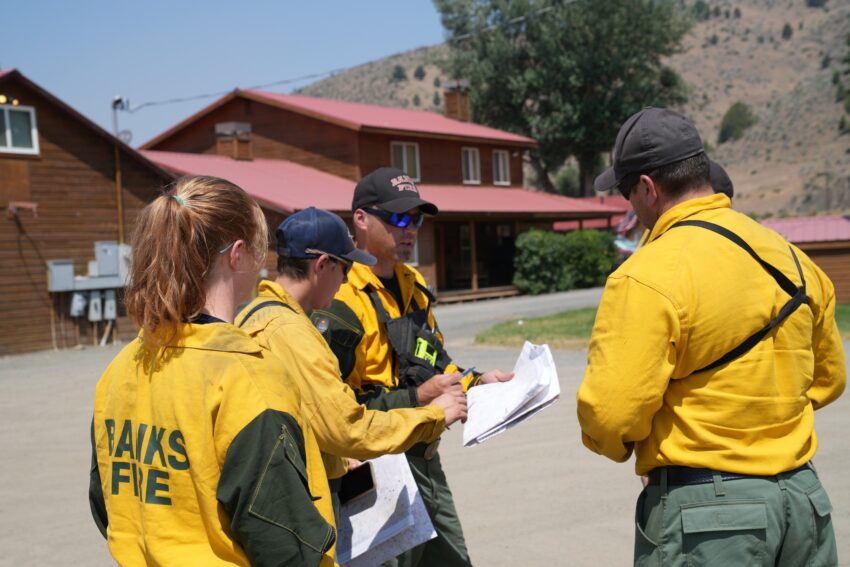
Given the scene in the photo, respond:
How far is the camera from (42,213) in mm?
19906

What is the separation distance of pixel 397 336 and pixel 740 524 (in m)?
1.67

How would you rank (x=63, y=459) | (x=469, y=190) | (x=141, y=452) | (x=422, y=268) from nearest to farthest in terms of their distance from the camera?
(x=141, y=452) → (x=63, y=459) → (x=422, y=268) → (x=469, y=190)

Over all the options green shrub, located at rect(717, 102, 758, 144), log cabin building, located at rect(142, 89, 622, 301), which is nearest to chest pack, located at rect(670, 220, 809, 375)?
log cabin building, located at rect(142, 89, 622, 301)

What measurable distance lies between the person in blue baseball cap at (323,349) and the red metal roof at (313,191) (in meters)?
20.9

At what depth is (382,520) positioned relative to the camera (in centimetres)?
317

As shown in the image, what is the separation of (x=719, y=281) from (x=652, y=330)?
0.25m

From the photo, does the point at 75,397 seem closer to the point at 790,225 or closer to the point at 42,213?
the point at 42,213

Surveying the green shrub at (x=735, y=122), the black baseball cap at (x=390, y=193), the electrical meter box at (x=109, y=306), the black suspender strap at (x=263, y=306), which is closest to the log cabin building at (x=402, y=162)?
the electrical meter box at (x=109, y=306)

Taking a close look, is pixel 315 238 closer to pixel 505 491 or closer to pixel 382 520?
pixel 382 520

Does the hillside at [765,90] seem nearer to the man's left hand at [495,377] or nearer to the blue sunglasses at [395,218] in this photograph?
the blue sunglasses at [395,218]

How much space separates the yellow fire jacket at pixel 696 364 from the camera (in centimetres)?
245

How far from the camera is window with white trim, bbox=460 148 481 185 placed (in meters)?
34.9

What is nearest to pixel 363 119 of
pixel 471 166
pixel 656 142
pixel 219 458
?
pixel 471 166

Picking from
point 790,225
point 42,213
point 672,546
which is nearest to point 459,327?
point 790,225
